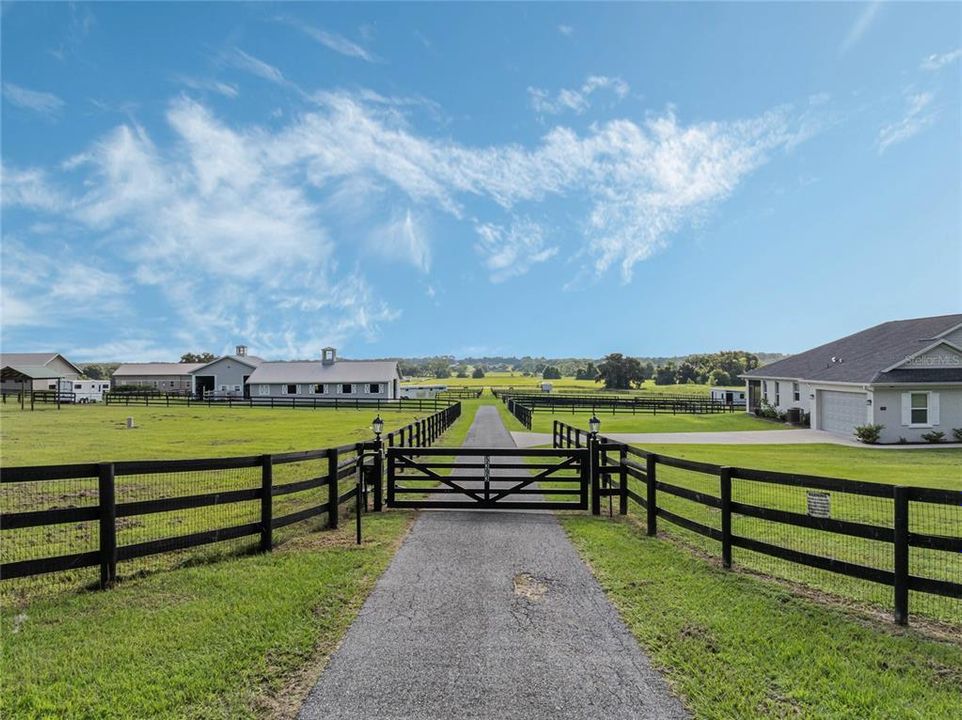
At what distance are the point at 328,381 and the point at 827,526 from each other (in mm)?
56395

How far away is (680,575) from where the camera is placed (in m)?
5.80

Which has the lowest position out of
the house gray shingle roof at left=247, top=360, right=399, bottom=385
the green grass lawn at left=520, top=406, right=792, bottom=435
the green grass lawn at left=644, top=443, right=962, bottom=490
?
the green grass lawn at left=520, top=406, right=792, bottom=435

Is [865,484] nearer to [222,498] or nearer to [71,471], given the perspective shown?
[222,498]

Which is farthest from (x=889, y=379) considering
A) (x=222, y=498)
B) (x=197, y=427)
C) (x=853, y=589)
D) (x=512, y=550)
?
(x=197, y=427)

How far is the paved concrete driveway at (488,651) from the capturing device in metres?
3.40

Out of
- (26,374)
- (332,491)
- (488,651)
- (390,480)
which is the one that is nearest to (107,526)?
(332,491)

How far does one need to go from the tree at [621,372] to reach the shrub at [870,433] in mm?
73447

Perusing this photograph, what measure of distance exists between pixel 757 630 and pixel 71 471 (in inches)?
260

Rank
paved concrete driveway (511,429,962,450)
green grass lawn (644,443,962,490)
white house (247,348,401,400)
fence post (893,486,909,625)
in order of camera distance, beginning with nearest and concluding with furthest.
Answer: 1. fence post (893,486,909,625)
2. green grass lawn (644,443,962,490)
3. paved concrete driveway (511,429,962,450)
4. white house (247,348,401,400)

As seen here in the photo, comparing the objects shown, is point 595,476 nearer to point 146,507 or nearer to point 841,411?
point 146,507

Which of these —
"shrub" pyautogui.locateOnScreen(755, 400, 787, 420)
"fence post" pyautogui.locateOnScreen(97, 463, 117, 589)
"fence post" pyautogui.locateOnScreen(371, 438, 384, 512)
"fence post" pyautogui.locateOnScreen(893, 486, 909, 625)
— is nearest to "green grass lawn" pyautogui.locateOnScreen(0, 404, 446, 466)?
"fence post" pyautogui.locateOnScreen(371, 438, 384, 512)

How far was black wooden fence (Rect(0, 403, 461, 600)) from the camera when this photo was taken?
17.2 ft

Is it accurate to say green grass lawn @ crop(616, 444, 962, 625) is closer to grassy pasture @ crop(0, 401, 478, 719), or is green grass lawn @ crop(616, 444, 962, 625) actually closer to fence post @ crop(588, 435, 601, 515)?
fence post @ crop(588, 435, 601, 515)

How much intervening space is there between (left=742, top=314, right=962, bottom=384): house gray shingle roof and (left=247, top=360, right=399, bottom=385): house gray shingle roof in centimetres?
3838
